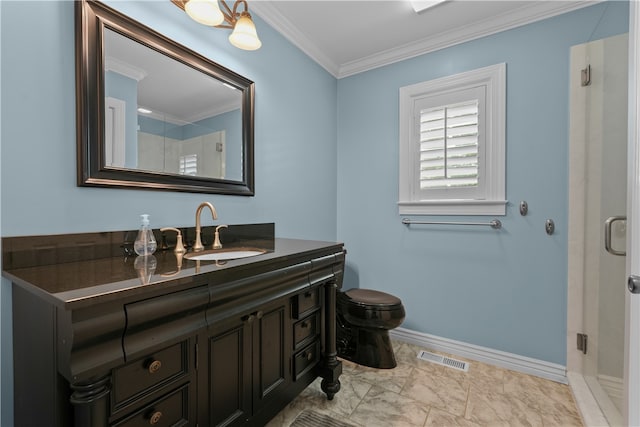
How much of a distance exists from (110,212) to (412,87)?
227 cm

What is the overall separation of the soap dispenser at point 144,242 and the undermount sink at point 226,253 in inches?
6.1

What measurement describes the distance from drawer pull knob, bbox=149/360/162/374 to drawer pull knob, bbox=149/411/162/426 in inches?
5.2

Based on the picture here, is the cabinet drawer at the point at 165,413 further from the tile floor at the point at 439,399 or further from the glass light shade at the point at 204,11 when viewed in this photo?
the glass light shade at the point at 204,11

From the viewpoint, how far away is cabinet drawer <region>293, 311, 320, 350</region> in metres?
1.43

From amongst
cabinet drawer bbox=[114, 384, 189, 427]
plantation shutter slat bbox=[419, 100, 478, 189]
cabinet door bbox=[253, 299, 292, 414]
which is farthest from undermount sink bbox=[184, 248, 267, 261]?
plantation shutter slat bbox=[419, 100, 478, 189]

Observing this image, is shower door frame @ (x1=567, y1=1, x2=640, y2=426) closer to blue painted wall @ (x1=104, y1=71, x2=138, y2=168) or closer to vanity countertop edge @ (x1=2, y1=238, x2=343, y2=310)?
vanity countertop edge @ (x1=2, y1=238, x2=343, y2=310)

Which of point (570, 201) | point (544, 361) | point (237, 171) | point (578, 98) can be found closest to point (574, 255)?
point (570, 201)

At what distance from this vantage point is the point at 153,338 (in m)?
0.77

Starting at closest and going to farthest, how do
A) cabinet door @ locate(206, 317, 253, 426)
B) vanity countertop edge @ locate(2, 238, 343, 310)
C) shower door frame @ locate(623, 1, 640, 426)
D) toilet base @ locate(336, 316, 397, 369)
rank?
vanity countertop edge @ locate(2, 238, 343, 310)
shower door frame @ locate(623, 1, 640, 426)
cabinet door @ locate(206, 317, 253, 426)
toilet base @ locate(336, 316, 397, 369)

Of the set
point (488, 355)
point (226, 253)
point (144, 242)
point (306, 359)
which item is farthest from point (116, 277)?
point (488, 355)

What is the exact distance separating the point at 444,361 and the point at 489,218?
1.10m

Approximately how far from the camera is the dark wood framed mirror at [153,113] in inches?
43.3

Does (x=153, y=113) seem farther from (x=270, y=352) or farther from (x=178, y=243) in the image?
(x=270, y=352)

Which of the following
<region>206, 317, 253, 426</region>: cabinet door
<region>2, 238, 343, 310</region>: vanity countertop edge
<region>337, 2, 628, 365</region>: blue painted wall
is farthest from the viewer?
<region>337, 2, 628, 365</region>: blue painted wall
